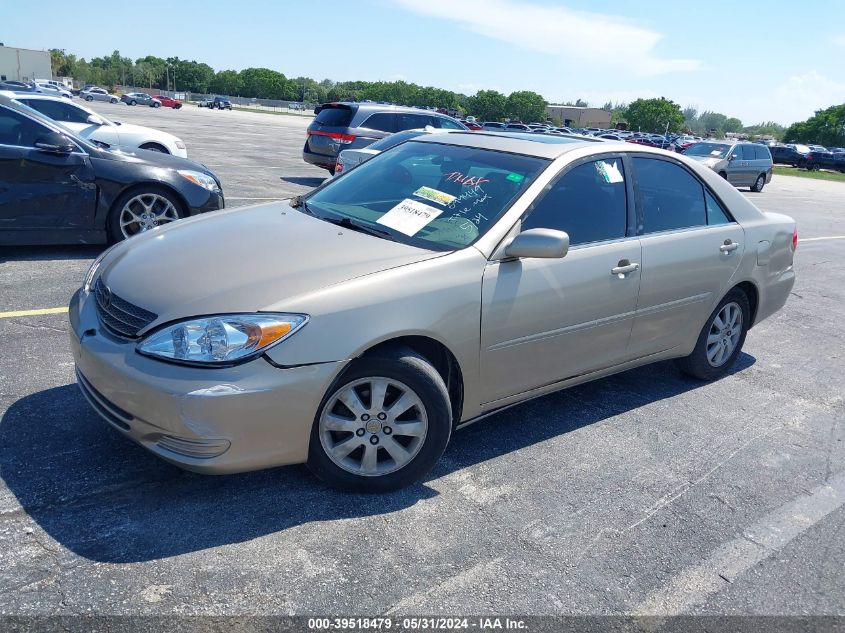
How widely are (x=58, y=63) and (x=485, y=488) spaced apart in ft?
525

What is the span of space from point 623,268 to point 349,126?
1164 cm

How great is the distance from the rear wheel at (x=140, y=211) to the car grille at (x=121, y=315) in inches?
151

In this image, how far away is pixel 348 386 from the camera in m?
3.04

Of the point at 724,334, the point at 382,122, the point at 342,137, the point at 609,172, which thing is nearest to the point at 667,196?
the point at 609,172

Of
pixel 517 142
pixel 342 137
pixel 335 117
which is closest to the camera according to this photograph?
pixel 517 142

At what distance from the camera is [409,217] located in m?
3.75

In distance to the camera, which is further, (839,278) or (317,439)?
(839,278)

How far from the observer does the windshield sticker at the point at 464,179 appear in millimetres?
3906

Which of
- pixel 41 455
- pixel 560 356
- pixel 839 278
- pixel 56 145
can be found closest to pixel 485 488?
pixel 560 356

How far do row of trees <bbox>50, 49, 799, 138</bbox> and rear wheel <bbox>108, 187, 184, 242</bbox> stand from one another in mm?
112332

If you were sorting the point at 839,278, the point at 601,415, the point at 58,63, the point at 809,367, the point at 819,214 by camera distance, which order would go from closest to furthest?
the point at 601,415, the point at 809,367, the point at 839,278, the point at 819,214, the point at 58,63

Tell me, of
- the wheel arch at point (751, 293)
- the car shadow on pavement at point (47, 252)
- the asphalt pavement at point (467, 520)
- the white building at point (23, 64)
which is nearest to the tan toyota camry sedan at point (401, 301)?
the wheel arch at point (751, 293)

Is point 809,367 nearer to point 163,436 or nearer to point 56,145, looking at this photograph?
point 163,436

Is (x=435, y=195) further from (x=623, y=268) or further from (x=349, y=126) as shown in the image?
(x=349, y=126)
